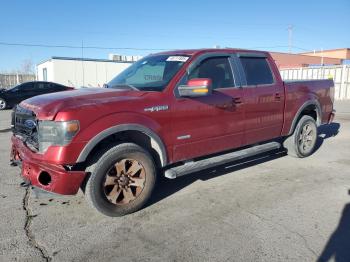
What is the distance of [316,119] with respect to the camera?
23.2ft

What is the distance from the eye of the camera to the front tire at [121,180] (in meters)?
3.80

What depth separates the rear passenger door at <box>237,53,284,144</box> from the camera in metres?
5.36

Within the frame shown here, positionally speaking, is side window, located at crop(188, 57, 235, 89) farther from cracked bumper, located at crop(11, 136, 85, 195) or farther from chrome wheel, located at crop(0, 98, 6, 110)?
chrome wheel, located at crop(0, 98, 6, 110)

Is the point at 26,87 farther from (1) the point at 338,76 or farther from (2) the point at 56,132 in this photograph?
(1) the point at 338,76

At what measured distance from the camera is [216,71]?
5.07m

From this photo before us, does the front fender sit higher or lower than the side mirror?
lower

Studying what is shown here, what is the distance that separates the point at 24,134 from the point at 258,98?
3488mm

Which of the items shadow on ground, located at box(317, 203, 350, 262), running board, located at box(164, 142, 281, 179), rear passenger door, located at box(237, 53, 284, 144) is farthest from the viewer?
rear passenger door, located at box(237, 53, 284, 144)

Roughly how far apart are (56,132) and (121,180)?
3.11 ft

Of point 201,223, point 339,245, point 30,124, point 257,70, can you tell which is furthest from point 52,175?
point 257,70

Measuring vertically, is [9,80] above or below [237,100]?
below

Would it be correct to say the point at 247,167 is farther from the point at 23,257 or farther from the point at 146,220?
the point at 23,257

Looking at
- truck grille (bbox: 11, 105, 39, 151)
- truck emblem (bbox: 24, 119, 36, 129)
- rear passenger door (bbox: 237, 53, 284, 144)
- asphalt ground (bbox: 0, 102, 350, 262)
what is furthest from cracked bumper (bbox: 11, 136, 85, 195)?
rear passenger door (bbox: 237, 53, 284, 144)

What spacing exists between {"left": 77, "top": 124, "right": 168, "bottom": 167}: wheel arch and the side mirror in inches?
27.1
